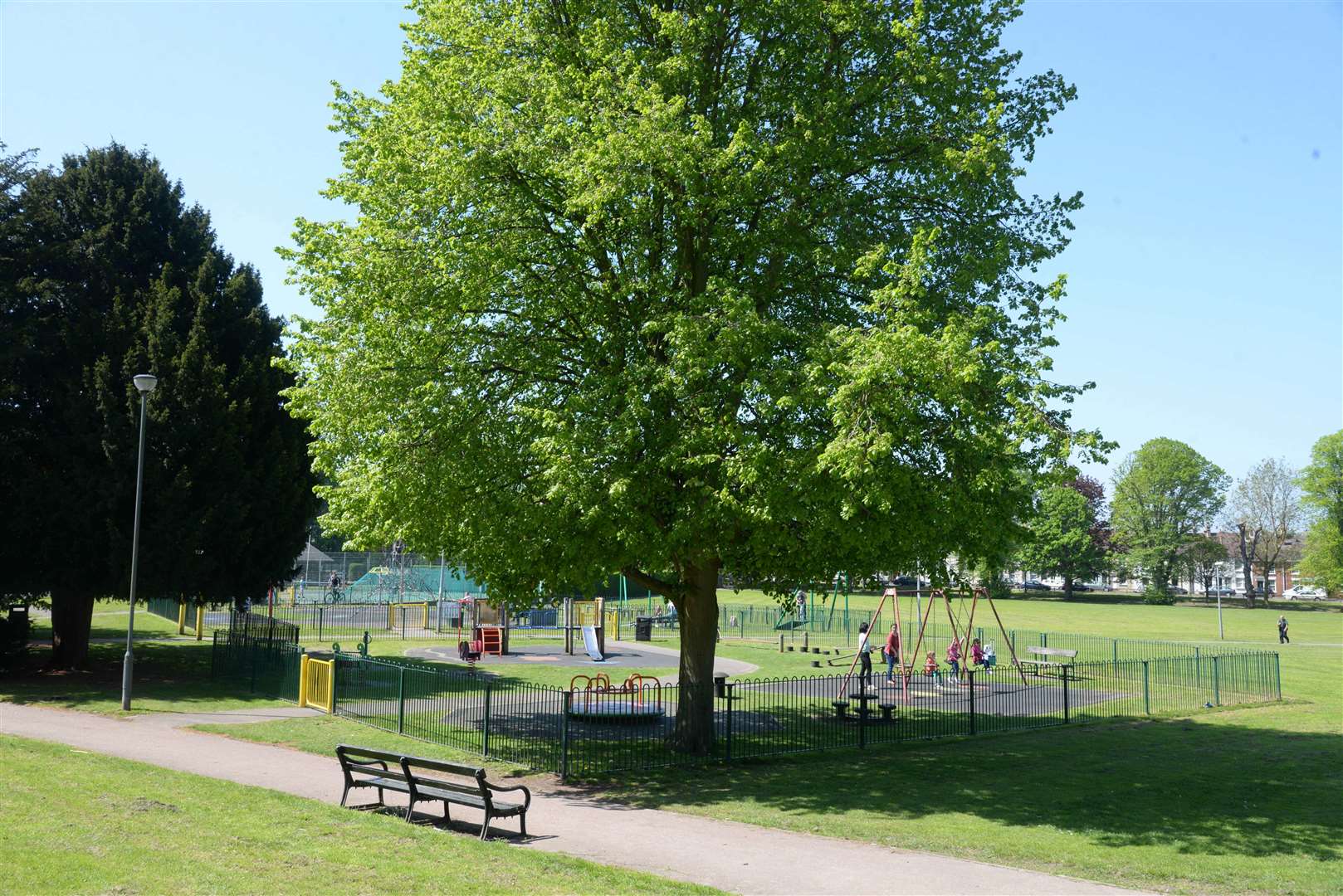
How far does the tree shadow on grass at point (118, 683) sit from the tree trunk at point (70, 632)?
0.51 m

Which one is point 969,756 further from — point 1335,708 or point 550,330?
point 1335,708

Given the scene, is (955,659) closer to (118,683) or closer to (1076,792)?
(1076,792)

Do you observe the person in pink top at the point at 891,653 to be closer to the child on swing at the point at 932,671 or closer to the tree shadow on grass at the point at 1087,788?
the child on swing at the point at 932,671

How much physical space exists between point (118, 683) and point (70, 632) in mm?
3584

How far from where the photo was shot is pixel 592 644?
3891 cm

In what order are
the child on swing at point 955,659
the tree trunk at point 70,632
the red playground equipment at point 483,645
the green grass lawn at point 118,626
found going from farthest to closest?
the green grass lawn at point 118,626 < the red playground equipment at point 483,645 < the child on swing at point 955,659 < the tree trunk at point 70,632

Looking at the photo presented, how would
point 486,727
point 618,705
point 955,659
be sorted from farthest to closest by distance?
point 955,659, point 618,705, point 486,727

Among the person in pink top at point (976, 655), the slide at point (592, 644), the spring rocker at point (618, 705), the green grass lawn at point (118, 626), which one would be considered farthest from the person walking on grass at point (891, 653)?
the green grass lawn at point (118, 626)

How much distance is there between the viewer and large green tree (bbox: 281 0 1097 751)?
15.5m

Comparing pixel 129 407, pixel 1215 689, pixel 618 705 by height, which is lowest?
pixel 1215 689

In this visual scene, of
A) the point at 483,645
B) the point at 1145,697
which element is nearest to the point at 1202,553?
Answer: the point at 1145,697

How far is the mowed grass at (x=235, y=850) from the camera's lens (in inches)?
364

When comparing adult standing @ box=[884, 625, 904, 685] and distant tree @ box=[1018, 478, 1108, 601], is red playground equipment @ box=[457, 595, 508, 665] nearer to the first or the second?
adult standing @ box=[884, 625, 904, 685]

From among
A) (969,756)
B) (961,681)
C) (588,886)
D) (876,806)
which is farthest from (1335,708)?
(588,886)
